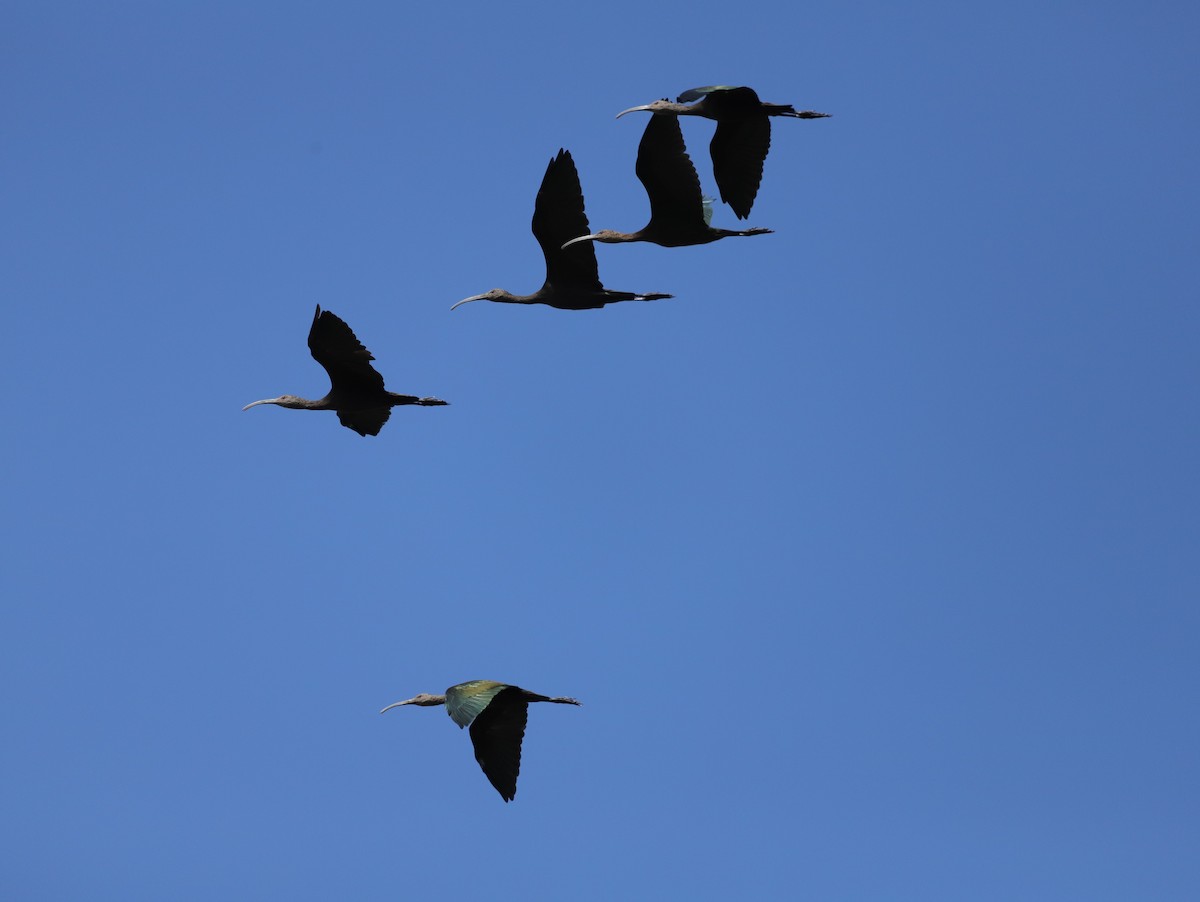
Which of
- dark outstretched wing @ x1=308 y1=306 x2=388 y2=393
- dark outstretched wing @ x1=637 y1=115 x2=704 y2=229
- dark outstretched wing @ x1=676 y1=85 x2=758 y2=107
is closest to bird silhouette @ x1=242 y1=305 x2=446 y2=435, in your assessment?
dark outstretched wing @ x1=308 y1=306 x2=388 y2=393

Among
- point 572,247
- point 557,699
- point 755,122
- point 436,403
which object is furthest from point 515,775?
point 755,122

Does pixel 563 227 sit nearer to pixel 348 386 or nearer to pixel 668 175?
pixel 668 175

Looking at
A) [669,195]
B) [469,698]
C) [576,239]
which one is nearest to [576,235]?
[576,239]

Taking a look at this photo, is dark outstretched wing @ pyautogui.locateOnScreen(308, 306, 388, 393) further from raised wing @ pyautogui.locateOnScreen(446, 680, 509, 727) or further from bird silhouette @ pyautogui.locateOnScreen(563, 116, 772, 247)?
raised wing @ pyautogui.locateOnScreen(446, 680, 509, 727)

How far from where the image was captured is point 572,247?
31.6m

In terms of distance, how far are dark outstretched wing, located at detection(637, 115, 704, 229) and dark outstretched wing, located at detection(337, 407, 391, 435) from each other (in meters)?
6.12

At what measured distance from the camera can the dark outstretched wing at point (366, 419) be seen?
108ft

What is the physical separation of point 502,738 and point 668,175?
31.5 ft

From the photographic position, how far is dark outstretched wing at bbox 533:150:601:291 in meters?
30.5

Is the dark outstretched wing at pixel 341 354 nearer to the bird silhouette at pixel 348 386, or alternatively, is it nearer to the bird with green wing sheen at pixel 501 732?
the bird silhouette at pixel 348 386

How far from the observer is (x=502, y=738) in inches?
1153

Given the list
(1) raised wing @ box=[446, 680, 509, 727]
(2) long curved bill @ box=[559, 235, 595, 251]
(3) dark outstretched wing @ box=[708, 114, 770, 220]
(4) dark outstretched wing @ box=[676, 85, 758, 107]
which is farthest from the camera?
(2) long curved bill @ box=[559, 235, 595, 251]

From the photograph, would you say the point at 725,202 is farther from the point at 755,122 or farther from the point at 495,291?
the point at 495,291

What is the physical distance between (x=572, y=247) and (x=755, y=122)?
3901 millimetres
